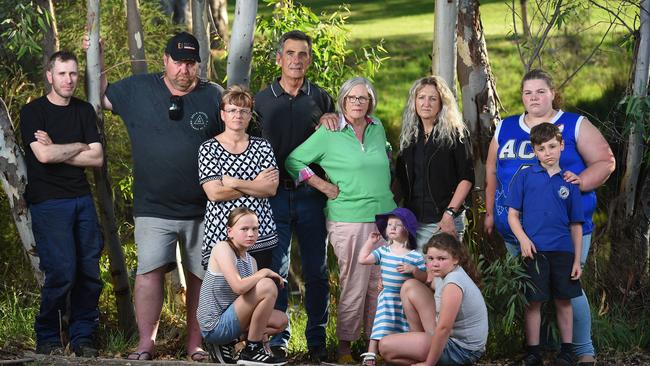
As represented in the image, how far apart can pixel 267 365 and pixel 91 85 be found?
7.32 ft

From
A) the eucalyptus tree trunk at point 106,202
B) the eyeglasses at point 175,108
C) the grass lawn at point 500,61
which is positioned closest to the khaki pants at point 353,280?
the eyeglasses at point 175,108

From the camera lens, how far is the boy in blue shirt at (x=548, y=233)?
6531 mm

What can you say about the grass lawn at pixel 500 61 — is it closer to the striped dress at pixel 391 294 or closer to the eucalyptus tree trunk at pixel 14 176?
the eucalyptus tree trunk at pixel 14 176

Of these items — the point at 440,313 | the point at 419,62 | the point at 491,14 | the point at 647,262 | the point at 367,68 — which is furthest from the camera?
the point at 491,14

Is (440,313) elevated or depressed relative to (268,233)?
depressed

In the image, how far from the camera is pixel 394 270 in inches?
261

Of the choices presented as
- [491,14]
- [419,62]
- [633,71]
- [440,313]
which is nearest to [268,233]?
[440,313]

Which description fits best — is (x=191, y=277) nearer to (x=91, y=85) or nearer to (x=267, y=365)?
(x=267, y=365)

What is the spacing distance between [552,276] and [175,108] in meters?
2.41

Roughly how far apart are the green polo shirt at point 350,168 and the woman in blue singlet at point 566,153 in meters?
0.71

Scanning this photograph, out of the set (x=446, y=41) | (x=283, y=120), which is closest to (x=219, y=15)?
(x=446, y=41)

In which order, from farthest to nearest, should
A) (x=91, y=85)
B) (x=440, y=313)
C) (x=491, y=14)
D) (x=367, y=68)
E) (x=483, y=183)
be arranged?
1. (x=491, y=14)
2. (x=367, y=68)
3. (x=483, y=183)
4. (x=91, y=85)
5. (x=440, y=313)

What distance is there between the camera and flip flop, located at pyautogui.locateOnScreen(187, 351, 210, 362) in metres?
7.07

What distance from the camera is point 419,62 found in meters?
20.2
